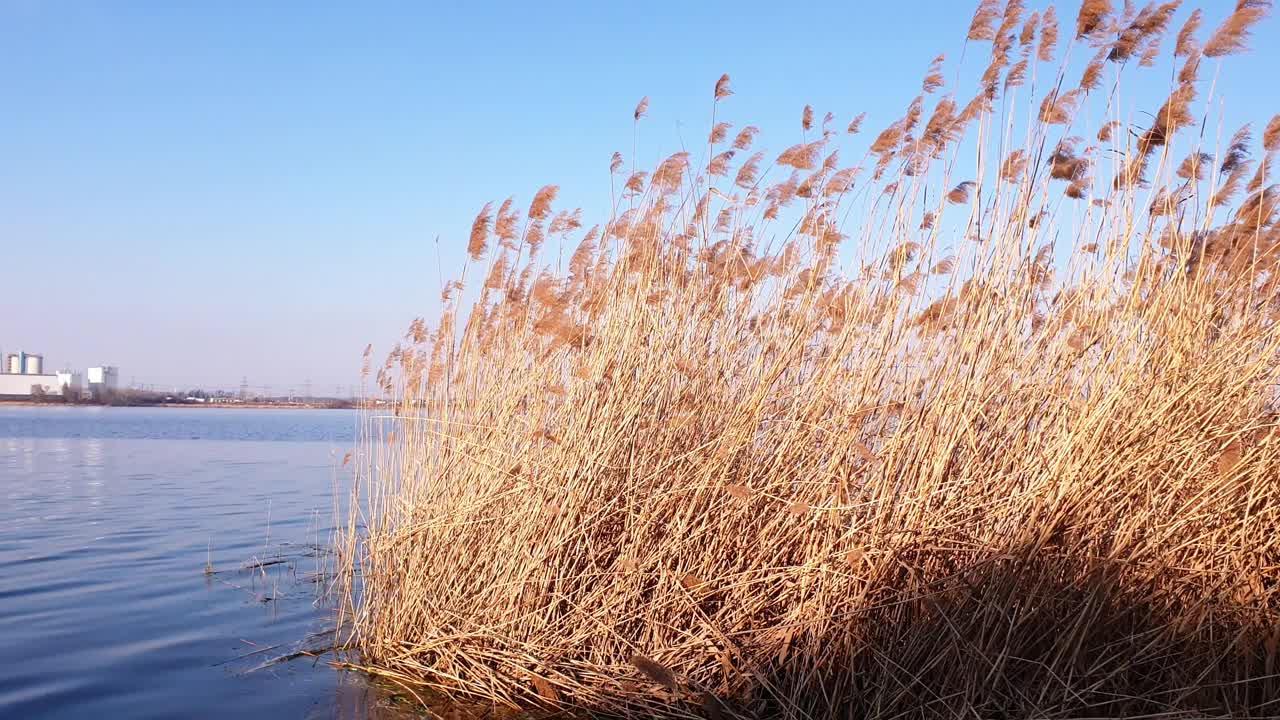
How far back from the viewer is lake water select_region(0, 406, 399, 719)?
383 cm

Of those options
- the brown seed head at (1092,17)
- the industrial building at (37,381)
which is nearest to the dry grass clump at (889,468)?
the brown seed head at (1092,17)

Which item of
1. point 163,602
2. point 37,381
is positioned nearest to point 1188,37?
point 163,602

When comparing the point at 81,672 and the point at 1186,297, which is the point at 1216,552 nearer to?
the point at 1186,297

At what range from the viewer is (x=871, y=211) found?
11.3 feet

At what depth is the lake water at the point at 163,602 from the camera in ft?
12.6

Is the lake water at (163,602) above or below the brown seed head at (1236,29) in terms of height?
below

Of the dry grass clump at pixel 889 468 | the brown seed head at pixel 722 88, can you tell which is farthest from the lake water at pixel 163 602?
the brown seed head at pixel 722 88

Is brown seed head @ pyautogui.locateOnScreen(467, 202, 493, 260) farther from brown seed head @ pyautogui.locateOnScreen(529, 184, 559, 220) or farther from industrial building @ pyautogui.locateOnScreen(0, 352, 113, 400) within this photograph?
industrial building @ pyautogui.locateOnScreen(0, 352, 113, 400)

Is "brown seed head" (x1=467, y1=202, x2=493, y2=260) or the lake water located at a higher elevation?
"brown seed head" (x1=467, y1=202, x2=493, y2=260)

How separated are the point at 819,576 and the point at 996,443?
0.69m

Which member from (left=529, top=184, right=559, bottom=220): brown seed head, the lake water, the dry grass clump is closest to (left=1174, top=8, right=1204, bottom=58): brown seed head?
the dry grass clump

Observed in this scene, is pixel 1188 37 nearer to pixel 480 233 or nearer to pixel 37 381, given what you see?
pixel 480 233

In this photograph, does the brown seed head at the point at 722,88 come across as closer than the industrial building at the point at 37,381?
Yes

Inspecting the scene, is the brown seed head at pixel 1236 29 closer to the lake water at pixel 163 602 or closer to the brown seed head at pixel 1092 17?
the brown seed head at pixel 1092 17
